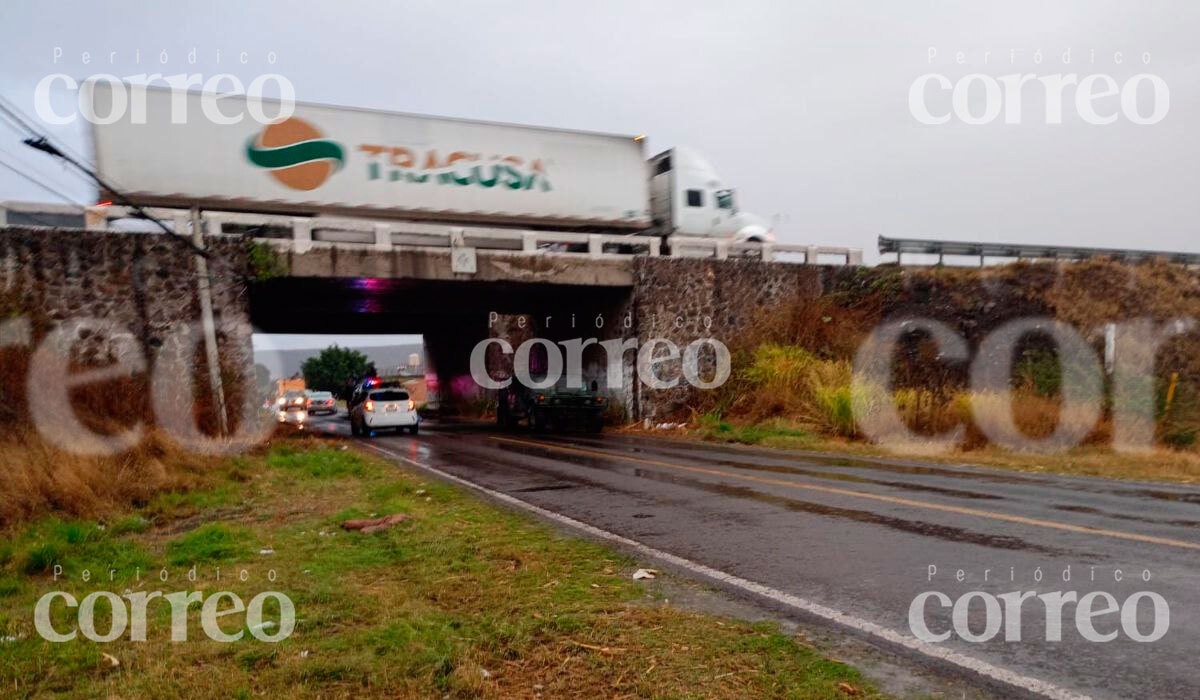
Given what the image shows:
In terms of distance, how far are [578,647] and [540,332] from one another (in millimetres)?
26572

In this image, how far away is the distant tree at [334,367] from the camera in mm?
86938

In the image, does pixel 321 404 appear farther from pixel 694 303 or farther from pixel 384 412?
pixel 694 303

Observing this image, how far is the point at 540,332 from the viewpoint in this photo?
3083 cm

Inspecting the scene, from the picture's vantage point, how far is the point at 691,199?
83.1ft

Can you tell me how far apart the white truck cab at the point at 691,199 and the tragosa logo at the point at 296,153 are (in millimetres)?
10058

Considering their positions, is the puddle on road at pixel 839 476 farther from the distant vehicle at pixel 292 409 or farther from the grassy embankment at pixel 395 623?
the distant vehicle at pixel 292 409

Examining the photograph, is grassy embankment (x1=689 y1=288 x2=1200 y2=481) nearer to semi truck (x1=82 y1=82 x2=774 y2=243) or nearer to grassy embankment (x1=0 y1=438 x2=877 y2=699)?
semi truck (x1=82 y1=82 x2=774 y2=243)

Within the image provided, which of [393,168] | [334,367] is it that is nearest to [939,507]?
[393,168]

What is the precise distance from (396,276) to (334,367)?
7136cm

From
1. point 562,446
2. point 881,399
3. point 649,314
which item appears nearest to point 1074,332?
point 881,399

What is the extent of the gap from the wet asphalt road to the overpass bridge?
8778mm

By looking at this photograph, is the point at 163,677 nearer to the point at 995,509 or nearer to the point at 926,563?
the point at 926,563

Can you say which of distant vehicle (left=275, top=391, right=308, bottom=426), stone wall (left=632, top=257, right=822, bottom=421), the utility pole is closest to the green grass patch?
the utility pole

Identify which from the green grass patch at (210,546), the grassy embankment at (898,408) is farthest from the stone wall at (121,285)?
the grassy embankment at (898,408)
